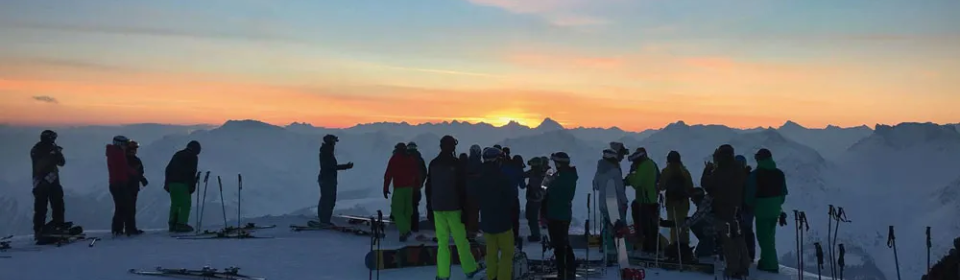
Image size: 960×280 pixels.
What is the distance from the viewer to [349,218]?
16.6m

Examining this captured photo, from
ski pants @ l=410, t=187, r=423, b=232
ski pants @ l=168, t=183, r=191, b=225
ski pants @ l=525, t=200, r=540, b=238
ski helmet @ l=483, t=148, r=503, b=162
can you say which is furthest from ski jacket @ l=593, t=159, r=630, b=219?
ski pants @ l=168, t=183, r=191, b=225

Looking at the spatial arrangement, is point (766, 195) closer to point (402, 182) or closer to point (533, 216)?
point (533, 216)

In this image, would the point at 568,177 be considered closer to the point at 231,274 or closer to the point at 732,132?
the point at 231,274

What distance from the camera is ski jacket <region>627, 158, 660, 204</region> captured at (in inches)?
435

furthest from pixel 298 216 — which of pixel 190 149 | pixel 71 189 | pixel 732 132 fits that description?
pixel 732 132

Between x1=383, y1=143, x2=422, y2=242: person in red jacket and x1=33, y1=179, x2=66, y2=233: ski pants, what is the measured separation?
566cm

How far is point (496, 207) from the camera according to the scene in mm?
8242

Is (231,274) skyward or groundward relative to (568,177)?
groundward

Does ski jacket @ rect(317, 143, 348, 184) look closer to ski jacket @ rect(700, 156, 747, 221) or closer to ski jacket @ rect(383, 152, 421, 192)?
ski jacket @ rect(383, 152, 421, 192)

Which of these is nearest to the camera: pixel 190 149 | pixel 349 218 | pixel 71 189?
pixel 190 149

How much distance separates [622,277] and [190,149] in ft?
28.0

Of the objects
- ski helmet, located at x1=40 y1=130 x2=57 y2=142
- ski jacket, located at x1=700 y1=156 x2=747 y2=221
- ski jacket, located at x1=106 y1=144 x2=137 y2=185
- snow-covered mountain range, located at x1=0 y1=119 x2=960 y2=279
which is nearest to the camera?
ski jacket, located at x1=700 y1=156 x2=747 y2=221

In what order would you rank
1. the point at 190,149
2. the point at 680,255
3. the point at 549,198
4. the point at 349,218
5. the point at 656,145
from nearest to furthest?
the point at 549,198, the point at 680,255, the point at 190,149, the point at 349,218, the point at 656,145

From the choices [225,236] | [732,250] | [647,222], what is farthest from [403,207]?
[732,250]
